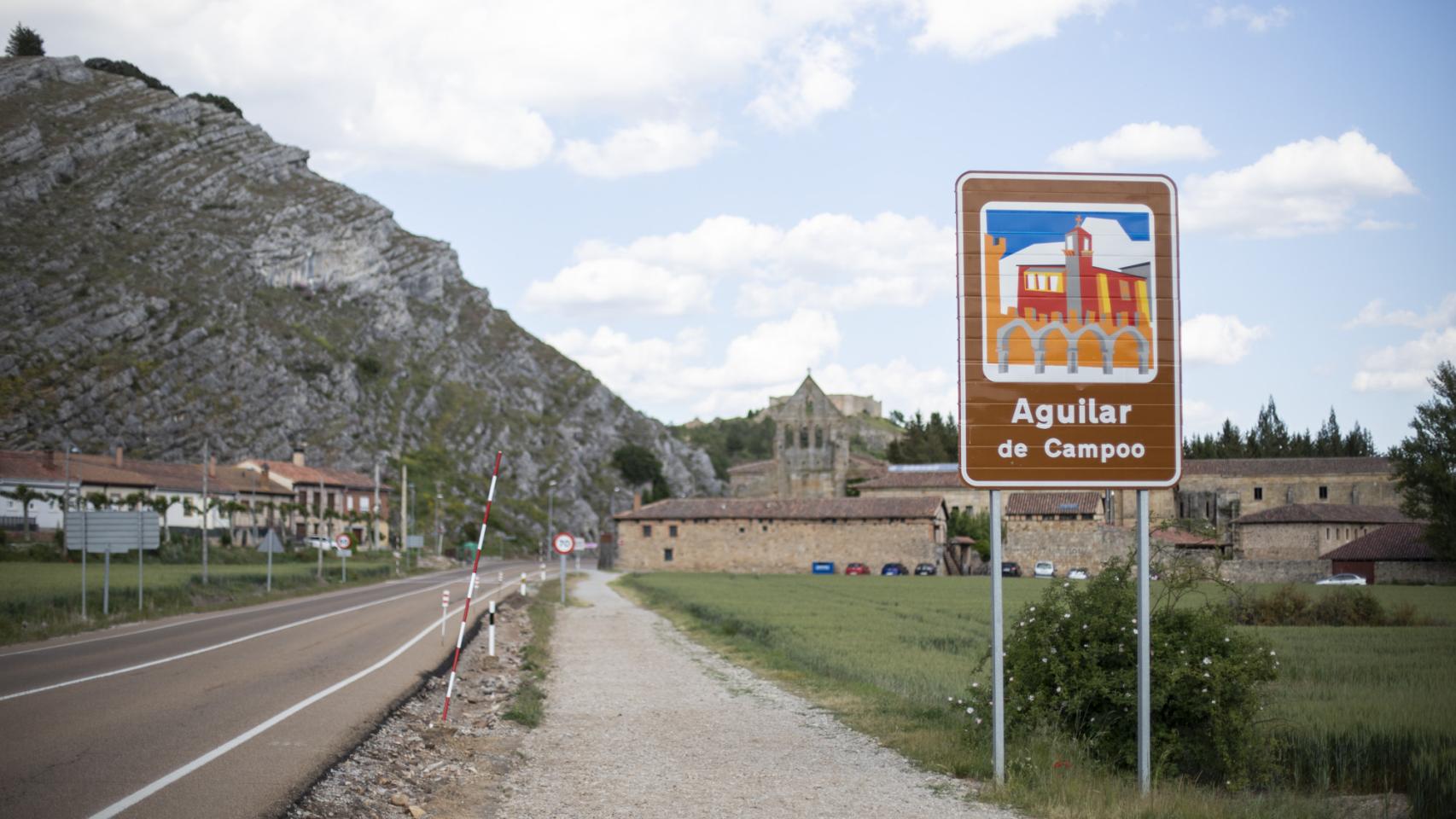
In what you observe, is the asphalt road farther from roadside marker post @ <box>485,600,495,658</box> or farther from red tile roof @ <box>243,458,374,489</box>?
red tile roof @ <box>243,458,374,489</box>

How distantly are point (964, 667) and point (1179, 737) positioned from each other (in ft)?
31.0

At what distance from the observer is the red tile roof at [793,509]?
85.7 m

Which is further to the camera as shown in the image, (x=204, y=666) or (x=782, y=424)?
(x=782, y=424)

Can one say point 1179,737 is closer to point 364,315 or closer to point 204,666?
point 204,666

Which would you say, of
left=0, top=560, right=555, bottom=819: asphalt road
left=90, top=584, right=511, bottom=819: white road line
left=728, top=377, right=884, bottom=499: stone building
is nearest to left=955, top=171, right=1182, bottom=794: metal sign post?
left=0, top=560, right=555, bottom=819: asphalt road

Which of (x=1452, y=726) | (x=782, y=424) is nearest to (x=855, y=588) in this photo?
(x=1452, y=726)

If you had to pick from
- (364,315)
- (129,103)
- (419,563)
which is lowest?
(419,563)

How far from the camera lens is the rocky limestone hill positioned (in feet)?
373

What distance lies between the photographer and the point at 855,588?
184 ft

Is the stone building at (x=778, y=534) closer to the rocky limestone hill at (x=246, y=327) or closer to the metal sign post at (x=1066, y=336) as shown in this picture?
the rocky limestone hill at (x=246, y=327)

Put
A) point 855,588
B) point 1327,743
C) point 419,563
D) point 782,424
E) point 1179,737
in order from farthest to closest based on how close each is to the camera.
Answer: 1. point 782,424
2. point 419,563
3. point 855,588
4. point 1327,743
5. point 1179,737

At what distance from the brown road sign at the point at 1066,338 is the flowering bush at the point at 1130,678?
1176 mm

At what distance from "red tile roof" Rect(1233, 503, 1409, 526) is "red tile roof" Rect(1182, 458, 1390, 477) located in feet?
38.6

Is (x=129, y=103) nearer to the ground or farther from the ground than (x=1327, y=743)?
farther from the ground
